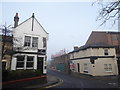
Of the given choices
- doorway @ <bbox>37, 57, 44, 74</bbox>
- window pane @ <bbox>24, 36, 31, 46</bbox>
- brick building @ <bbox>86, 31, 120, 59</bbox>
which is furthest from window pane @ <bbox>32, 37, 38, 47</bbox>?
brick building @ <bbox>86, 31, 120, 59</bbox>

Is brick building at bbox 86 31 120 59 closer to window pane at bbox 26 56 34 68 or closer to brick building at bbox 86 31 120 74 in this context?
brick building at bbox 86 31 120 74

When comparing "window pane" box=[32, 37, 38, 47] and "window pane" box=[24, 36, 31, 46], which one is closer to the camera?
A: "window pane" box=[24, 36, 31, 46]

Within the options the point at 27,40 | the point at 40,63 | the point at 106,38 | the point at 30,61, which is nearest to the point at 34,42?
the point at 27,40

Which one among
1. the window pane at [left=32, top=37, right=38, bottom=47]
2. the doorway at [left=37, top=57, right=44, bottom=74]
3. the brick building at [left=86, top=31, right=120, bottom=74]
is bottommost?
the doorway at [left=37, top=57, right=44, bottom=74]

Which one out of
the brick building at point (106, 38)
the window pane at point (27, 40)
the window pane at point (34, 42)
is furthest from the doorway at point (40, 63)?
the brick building at point (106, 38)

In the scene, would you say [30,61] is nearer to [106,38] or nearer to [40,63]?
[40,63]

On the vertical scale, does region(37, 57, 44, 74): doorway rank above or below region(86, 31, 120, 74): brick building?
below

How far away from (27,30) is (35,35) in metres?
1.47

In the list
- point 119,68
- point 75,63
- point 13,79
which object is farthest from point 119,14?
point 75,63

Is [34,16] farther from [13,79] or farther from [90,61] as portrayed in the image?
[90,61]

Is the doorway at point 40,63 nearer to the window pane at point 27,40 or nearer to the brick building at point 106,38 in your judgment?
the window pane at point 27,40

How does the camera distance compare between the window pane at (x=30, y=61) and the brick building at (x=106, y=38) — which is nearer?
the window pane at (x=30, y=61)

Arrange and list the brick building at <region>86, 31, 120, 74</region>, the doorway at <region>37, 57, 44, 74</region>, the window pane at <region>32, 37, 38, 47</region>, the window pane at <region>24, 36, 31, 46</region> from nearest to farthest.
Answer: the window pane at <region>24, 36, 31, 46</region>
the doorway at <region>37, 57, 44, 74</region>
the window pane at <region>32, 37, 38, 47</region>
the brick building at <region>86, 31, 120, 74</region>

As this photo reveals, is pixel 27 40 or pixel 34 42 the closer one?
pixel 27 40
